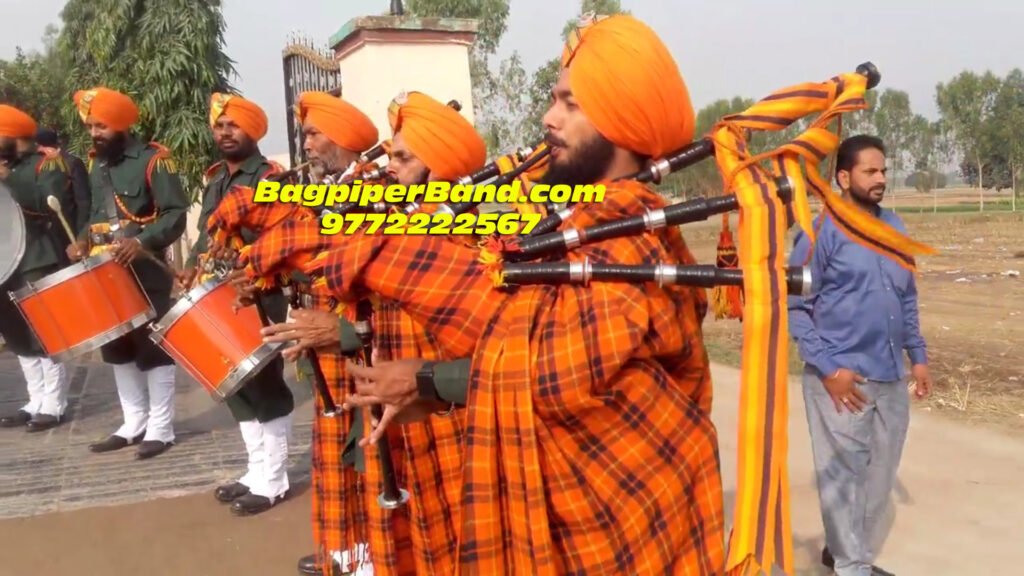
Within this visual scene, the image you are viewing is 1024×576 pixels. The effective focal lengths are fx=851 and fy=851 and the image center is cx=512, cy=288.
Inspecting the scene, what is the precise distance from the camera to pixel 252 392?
4363mm

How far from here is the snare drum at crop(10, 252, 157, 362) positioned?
4438 millimetres

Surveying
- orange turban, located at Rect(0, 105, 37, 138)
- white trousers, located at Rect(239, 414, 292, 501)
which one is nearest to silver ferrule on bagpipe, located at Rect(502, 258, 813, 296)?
white trousers, located at Rect(239, 414, 292, 501)

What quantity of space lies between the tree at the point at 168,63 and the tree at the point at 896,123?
142ft

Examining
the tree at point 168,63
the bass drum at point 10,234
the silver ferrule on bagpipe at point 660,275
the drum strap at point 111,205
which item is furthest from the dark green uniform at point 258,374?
the tree at point 168,63

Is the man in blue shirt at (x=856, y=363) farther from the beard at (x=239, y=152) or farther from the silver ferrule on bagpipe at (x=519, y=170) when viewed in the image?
the beard at (x=239, y=152)

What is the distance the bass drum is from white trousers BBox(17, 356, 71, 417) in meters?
0.82

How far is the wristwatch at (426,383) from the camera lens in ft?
6.31

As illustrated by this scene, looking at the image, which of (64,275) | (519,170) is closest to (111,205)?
(64,275)

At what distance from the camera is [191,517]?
4328 millimetres

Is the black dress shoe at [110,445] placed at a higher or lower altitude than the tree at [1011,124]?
lower

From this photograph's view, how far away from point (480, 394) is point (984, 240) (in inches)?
924

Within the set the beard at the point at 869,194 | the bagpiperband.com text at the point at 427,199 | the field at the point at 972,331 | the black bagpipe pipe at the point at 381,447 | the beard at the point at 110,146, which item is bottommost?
the field at the point at 972,331

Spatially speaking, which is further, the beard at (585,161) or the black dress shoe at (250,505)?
the black dress shoe at (250,505)

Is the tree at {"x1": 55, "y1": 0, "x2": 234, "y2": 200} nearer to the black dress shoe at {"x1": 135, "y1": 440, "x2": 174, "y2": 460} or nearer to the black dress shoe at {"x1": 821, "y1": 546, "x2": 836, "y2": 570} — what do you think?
the black dress shoe at {"x1": 135, "y1": 440, "x2": 174, "y2": 460}
